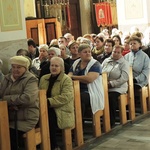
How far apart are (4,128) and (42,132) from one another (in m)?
0.57

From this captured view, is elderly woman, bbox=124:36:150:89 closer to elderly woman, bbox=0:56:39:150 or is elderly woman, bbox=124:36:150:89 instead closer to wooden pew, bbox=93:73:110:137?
wooden pew, bbox=93:73:110:137

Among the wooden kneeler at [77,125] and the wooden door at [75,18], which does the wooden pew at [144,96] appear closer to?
the wooden kneeler at [77,125]

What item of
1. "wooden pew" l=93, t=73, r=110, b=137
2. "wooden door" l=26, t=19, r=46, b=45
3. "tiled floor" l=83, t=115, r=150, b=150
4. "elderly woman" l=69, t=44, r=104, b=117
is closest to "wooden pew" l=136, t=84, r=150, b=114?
"tiled floor" l=83, t=115, r=150, b=150

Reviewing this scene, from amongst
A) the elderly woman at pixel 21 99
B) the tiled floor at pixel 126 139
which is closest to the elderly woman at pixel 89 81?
the tiled floor at pixel 126 139

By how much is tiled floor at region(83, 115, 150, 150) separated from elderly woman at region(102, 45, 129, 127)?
26 cm

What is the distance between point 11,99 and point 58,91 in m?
0.64

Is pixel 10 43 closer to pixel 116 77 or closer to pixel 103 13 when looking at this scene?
pixel 116 77

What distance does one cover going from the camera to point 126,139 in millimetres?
5434

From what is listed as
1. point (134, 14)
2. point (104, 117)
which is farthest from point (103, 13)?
point (104, 117)

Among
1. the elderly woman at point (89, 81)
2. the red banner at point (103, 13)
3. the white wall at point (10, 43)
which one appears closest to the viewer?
the elderly woman at point (89, 81)

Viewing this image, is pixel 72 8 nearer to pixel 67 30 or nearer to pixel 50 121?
pixel 67 30

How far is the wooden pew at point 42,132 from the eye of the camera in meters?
4.43

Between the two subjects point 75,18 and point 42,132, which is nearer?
point 42,132

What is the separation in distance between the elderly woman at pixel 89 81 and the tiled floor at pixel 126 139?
42 centimetres
